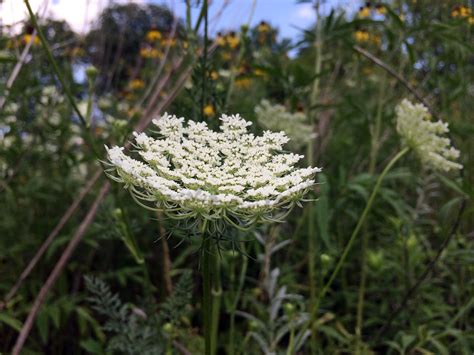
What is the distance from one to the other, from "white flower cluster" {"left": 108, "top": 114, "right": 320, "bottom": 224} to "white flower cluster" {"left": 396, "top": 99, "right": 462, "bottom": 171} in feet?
2.47

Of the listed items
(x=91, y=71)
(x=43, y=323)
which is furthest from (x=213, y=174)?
(x=43, y=323)

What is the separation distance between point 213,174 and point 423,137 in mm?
1034

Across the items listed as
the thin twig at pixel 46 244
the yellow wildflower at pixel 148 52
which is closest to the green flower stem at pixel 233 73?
the thin twig at pixel 46 244

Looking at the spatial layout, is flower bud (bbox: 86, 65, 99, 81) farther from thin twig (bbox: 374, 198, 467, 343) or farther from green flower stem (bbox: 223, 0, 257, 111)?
thin twig (bbox: 374, 198, 467, 343)

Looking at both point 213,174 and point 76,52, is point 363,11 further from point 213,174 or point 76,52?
point 213,174

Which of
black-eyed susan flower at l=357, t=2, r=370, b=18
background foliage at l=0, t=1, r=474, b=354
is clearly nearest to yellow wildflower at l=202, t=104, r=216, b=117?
background foliage at l=0, t=1, r=474, b=354

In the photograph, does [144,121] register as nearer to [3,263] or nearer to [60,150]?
[60,150]

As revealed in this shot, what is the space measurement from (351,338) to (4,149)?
7.06 feet

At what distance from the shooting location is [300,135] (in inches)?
106

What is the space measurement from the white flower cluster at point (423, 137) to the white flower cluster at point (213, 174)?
754 millimetres

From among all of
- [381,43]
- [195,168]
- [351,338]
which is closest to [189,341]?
[351,338]

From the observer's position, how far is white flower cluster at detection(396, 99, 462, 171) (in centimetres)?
197

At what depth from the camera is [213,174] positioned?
4.52 ft

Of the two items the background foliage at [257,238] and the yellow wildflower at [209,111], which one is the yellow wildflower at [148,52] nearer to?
the background foliage at [257,238]
